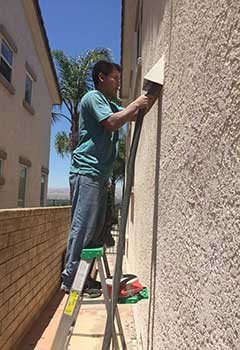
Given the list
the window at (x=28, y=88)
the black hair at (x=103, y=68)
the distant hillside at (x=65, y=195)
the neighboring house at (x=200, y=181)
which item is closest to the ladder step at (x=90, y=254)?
the neighboring house at (x=200, y=181)

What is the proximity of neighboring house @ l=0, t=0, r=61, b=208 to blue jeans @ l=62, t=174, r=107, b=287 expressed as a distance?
794 centimetres

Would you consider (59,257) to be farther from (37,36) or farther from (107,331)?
(37,36)

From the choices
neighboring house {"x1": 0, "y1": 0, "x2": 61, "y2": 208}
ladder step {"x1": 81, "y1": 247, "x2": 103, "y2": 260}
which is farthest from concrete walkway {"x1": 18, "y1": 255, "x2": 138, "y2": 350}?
neighboring house {"x1": 0, "y1": 0, "x2": 61, "y2": 208}

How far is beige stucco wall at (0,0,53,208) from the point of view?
11.0 metres

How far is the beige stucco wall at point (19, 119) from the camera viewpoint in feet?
36.1

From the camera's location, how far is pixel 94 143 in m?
3.15

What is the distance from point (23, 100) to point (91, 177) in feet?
33.8

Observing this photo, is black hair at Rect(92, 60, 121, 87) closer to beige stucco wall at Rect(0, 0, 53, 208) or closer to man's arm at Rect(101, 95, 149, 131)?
man's arm at Rect(101, 95, 149, 131)

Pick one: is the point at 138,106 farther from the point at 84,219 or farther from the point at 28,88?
the point at 28,88

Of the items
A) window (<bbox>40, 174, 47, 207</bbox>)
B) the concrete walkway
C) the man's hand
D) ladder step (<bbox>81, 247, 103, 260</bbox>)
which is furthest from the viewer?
window (<bbox>40, 174, 47, 207</bbox>)

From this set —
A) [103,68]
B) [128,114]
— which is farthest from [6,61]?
[128,114]

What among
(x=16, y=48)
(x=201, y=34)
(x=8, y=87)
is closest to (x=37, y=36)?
(x=16, y=48)

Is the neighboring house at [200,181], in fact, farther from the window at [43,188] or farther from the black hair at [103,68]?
the window at [43,188]

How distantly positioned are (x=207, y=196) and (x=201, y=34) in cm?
67
